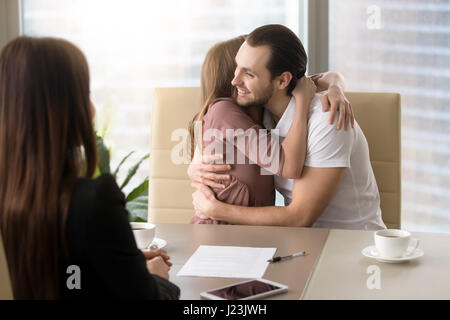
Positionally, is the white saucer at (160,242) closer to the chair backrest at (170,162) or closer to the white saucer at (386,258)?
the white saucer at (386,258)

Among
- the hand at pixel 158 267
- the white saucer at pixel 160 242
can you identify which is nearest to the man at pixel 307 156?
the white saucer at pixel 160 242

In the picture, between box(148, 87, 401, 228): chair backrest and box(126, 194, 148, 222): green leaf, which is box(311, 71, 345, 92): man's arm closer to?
box(148, 87, 401, 228): chair backrest

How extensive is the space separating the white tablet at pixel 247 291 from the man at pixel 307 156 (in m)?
0.71

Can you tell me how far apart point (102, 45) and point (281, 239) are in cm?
200

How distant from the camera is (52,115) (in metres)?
0.99

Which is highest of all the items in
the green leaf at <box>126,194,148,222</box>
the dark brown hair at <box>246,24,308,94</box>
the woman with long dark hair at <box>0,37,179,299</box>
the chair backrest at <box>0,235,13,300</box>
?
the dark brown hair at <box>246,24,308,94</box>

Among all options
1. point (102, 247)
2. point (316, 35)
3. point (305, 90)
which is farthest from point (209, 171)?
point (316, 35)

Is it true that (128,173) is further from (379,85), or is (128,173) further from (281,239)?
(281,239)

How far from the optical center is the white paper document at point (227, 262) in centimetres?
137

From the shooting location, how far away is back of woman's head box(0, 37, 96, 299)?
98cm

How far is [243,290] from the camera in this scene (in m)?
1.23

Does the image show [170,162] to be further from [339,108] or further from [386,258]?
[386,258]

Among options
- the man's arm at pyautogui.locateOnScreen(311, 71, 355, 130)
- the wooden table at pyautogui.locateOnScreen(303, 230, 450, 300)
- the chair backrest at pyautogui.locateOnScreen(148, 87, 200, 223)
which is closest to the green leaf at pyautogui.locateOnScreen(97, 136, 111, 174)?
the chair backrest at pyautogui.locateOnScreen(148, 87, 200, 223)
